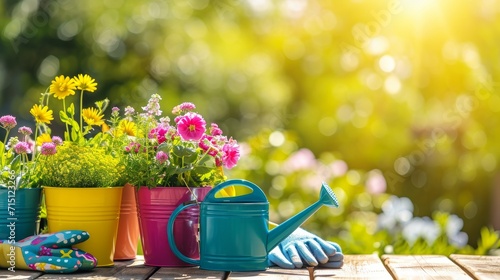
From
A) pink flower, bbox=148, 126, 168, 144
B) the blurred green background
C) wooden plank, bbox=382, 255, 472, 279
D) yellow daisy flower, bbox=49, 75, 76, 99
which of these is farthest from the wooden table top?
the blurred green background

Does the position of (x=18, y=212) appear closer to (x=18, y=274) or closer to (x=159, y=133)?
(x=18, y=274)

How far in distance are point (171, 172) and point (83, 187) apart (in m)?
0.22

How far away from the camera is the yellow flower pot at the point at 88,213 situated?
7.23ft

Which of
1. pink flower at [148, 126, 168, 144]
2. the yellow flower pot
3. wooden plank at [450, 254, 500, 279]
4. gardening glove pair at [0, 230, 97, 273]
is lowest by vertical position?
wooden plank at [450, 254, 500, 279]

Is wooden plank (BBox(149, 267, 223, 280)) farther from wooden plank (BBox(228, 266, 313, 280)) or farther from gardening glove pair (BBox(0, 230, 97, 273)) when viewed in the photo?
gardening glove pair (BBox(0, 230, 97, 273))

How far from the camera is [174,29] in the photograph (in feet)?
31.1

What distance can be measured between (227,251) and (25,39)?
6337 millimetres

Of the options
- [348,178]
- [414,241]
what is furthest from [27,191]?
[348,178]

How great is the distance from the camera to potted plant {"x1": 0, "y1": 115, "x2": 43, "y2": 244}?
2.22 meters

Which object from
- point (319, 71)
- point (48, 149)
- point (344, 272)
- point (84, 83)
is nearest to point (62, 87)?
point (84, 83)

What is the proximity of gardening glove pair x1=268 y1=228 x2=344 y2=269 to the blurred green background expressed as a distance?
11.5 ft

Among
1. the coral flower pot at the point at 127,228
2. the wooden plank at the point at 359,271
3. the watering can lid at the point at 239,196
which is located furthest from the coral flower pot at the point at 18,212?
the wooden plank at the point at 359,271

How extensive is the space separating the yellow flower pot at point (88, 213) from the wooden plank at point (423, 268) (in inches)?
28.6

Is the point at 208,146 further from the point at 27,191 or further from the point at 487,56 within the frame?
the point at 487,56
